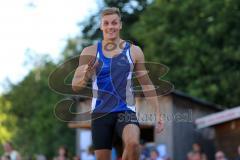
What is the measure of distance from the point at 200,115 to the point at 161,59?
18.9ft

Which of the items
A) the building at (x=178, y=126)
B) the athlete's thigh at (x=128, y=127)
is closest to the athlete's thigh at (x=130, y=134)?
the athlete's thigh at (x=128, y=127)

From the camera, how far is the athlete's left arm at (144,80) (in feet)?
23.6

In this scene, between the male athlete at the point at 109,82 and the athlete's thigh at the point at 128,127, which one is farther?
the male athlete at the point at 109,82

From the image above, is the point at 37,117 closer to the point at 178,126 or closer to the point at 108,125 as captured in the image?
the point at 178,126

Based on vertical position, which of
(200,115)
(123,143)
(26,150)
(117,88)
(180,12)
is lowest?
(26,150)

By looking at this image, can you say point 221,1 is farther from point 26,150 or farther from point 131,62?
point 26,150

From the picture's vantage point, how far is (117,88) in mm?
7031

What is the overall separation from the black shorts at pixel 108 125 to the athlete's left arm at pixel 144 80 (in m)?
0.31

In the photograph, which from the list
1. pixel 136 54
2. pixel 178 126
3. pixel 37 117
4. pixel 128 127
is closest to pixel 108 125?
pixel 128 127

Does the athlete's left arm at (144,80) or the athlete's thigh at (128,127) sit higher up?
the athlete's left arm at (144,80)

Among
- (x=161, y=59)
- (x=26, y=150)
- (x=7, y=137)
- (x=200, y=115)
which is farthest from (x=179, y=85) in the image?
(x=7, y=137)

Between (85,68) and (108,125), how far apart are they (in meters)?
0.67

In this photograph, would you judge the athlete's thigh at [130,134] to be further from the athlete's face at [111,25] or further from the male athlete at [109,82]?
the athlete's face at [111,25]

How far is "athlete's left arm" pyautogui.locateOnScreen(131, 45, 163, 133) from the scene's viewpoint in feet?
23.6
